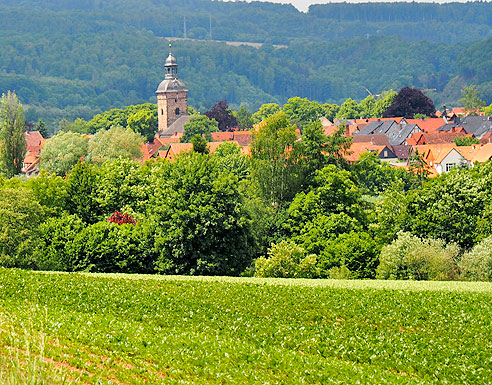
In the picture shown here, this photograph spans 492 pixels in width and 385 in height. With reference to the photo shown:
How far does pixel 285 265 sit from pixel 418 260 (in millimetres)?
6710

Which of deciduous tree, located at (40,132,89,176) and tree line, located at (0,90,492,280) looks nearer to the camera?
tree line, located at (0,90,492,280)

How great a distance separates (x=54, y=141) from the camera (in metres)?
81.2

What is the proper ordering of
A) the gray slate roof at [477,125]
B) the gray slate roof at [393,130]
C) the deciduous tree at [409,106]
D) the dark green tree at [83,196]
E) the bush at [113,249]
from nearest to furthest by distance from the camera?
the bush at [113,249]
the dark green tree at [83,196]
the gray slate roof at [393,130]
the gray slate roof at [477,125]
the deciduous tree at [409,106]

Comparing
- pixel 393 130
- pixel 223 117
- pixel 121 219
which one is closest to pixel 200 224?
pixel 121 219

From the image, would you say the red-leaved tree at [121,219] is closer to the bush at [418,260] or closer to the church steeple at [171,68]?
the bush at [418,260]

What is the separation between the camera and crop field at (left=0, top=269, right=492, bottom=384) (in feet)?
54.3

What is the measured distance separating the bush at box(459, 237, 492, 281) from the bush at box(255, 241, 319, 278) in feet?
25.0

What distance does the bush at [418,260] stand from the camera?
129 feet

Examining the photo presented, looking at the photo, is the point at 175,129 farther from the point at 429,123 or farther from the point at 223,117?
the point at 429,123

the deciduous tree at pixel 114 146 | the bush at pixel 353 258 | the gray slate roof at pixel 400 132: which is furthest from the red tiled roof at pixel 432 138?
the bush at pixel 353 258

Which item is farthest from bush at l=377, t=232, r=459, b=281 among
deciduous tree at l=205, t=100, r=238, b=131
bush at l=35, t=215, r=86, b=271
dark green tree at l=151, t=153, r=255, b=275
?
deciduous tree at l=205, t=100, r=238, b=131

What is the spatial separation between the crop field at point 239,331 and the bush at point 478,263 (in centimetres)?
722

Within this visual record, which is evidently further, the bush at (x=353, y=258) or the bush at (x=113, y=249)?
the bush at (x=353, y=258)

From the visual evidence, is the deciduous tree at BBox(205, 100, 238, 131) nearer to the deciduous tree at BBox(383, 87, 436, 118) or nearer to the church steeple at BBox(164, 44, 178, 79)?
the church steeple at BBox(164, 44, 178, 79)
